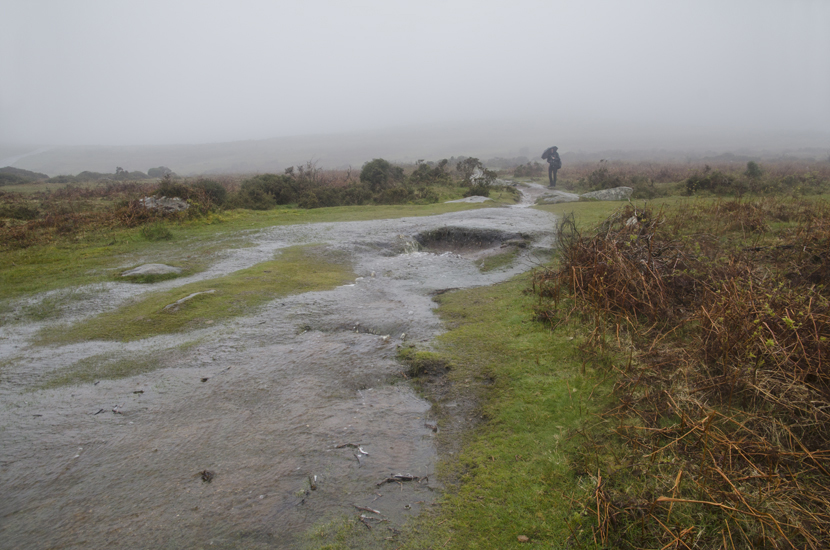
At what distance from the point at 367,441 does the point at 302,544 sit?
56.1 inches

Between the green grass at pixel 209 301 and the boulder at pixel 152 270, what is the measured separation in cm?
148

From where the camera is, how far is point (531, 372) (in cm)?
564

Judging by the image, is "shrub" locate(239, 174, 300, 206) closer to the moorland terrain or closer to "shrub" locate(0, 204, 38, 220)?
"shrub" locate(0, 204, 38, 220)

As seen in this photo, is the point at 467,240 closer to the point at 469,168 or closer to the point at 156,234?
the point at 156,234

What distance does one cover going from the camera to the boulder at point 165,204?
18.4 m

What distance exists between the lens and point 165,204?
18812 mm

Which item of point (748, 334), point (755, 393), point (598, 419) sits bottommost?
point (598, 419)

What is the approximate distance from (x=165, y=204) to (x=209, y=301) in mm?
12775

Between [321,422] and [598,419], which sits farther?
[321,422]

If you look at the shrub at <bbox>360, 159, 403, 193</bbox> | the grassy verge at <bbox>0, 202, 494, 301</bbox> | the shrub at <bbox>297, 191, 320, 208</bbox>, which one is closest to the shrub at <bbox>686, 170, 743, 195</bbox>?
the grassy verge at <bbox>0, 202, 494, 301</bbox>

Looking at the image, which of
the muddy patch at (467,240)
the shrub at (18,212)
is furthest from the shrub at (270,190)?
the muddy patch at (467,240)

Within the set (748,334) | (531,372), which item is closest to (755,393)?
(748,334)

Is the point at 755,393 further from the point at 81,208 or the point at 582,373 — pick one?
the point at 81,208

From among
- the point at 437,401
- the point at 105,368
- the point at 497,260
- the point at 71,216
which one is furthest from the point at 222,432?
the point at 71,216
